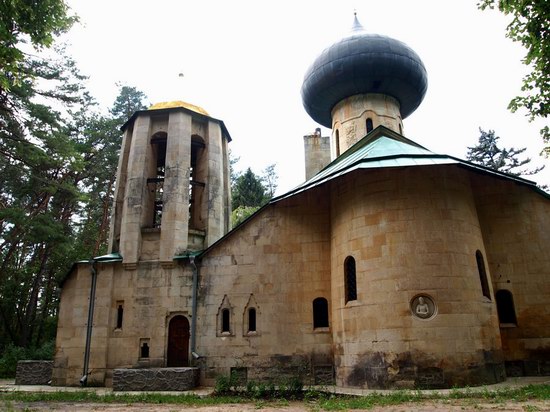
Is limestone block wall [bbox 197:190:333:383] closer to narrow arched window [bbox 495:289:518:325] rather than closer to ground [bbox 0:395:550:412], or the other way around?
ground [bbox 0:395:550:412]

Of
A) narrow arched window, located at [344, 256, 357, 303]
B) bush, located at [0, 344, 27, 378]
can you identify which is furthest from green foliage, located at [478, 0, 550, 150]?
bush, located at [0, 344, 27, 378]

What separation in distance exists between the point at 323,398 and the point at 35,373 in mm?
9113

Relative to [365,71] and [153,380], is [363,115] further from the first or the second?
[153,380]

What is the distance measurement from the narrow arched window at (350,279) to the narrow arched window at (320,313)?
1196 mm

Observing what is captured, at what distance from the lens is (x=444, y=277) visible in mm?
9070

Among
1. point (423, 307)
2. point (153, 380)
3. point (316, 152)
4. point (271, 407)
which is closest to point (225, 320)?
point (153, 380)

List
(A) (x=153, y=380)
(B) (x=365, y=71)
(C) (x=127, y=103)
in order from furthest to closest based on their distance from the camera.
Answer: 1. (C) (x=127, y=103)
2. (B) (x=365, y=71)
3. (A) (x=153, y=380)

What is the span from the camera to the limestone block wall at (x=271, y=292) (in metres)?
11.0

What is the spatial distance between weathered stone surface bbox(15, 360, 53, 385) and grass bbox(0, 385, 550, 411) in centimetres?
201

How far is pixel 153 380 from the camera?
10250 mm

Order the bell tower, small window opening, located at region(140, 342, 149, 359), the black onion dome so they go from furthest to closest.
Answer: the black onion dome → the bell tower → small window opening, located at region(140, 342, 149, 359)

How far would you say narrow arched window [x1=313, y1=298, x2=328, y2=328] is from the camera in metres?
11.2

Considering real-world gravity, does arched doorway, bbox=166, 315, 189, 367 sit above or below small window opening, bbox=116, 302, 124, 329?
below

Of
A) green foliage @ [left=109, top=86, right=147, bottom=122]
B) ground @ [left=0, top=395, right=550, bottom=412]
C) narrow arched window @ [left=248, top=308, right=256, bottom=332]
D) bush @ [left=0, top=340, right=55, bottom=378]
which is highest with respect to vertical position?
green foliage @ [left=109, top=86, right=147, bottom=122]
